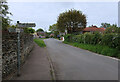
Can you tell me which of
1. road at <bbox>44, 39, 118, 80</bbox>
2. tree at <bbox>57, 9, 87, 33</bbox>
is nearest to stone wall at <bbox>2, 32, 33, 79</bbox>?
road at <bbox>44, 39, 118, 80</bbox>

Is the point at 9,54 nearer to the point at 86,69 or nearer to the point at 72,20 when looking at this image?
the point at 86,69

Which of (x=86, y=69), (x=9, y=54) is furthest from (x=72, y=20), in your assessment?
(x=9, y=54)

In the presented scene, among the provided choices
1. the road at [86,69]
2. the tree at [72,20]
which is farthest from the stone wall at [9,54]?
the tree at [72,20]

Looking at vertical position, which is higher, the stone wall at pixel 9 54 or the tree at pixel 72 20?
the tree at pixel 72 20

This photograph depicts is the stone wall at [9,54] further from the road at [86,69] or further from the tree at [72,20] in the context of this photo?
the tree at [72,20]

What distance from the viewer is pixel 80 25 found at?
29.2 metres

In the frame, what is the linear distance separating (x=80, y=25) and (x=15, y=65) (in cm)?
2566

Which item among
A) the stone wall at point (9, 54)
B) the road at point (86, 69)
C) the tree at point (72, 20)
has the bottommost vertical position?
the road at point (86, 69)

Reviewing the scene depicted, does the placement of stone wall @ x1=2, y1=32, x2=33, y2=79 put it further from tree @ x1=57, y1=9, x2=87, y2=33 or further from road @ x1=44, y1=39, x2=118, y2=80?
tree @ x1=57, y1=9, x2=87, y2=33

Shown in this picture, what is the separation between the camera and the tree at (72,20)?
93.0ft

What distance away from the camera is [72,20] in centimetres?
2862

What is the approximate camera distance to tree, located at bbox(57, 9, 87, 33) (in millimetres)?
28356

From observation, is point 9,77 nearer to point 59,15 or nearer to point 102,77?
point 102,77

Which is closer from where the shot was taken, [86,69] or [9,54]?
[9,54]
